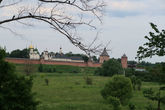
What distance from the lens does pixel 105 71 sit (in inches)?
2584

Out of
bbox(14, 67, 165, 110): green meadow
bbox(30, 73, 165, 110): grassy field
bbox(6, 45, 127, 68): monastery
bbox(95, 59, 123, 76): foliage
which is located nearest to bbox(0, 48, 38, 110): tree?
bbox(14, 67, 165, 110): green meadow

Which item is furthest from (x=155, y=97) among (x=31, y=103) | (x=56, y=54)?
(x=56, y=54)

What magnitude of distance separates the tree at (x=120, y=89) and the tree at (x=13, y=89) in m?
16.0

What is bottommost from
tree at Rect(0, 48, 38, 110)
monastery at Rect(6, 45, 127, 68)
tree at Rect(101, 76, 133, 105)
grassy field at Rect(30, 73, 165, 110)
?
grassy field at Rect(30, 73, 165, 110)

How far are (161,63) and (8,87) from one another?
3375 mm

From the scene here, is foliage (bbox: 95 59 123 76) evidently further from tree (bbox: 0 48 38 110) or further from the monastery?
tree (bbox: 0 48 38 110)

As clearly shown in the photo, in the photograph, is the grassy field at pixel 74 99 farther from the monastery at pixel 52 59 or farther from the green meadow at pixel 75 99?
the monastery at pixel 52 59

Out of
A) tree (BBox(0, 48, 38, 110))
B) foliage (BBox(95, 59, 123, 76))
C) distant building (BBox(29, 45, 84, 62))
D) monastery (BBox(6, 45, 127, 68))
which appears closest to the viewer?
tree (BBox(0, 48, 38, 110))

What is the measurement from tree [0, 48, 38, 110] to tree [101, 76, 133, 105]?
52.4ft

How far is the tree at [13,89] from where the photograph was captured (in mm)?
6109

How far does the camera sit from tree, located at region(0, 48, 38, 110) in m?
6.11

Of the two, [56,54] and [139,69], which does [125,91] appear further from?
[56,54]

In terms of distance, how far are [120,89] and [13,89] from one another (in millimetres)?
16905

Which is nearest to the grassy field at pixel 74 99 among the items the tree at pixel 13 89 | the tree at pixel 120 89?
the tree at pixel 120 89
